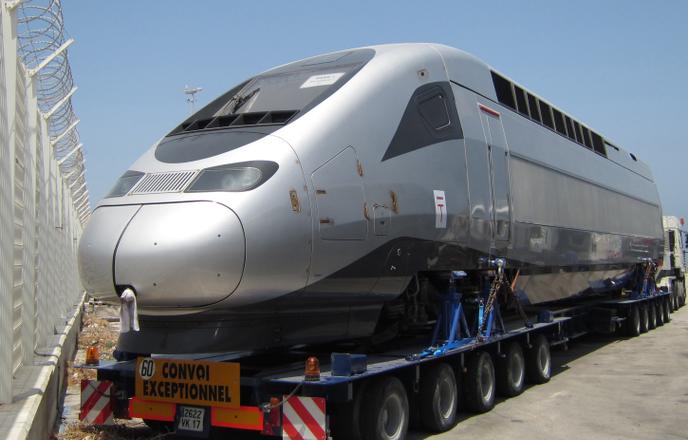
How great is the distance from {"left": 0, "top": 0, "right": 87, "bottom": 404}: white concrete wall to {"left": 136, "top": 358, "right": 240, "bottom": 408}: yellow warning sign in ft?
3.92

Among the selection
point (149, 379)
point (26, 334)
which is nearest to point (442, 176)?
point (149, 379)

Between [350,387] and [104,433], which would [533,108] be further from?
[104,433]

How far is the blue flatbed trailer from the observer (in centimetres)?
615

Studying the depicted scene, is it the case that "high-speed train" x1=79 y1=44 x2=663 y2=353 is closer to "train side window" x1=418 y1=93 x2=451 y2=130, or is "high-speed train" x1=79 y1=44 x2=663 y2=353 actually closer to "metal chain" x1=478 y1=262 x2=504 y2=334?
"train side window" x1=418 y1=93 x2=451 y2=130

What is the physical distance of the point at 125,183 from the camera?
22.6ft

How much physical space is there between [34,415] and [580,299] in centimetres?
1283

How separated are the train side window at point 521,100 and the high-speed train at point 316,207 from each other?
3.41 ft

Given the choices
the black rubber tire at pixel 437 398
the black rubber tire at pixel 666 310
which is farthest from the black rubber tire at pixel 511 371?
the black rubber tire at pixel 666 310

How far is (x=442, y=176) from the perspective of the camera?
8172 mm

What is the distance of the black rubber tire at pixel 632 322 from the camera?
18188 mm

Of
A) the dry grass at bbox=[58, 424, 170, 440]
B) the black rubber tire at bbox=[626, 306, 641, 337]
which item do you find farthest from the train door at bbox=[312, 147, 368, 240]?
the black rubber tire at bbox=[626, 306, 641, 337]

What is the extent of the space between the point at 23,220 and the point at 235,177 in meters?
3.20

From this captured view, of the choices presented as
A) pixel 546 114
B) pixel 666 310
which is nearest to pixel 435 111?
pixel 546 114

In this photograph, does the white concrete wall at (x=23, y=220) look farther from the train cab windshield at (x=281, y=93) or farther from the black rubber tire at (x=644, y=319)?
the black rubber tire at (x=644, y=319)
